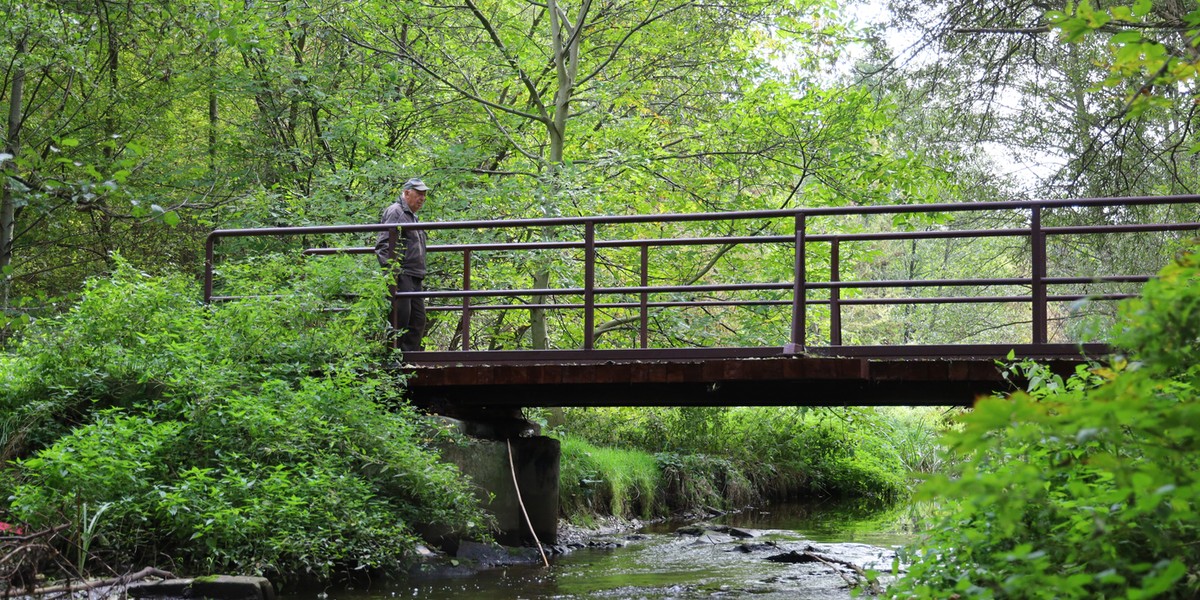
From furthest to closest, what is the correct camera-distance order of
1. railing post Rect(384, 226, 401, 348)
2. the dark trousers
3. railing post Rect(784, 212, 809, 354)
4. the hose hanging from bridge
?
the dark trousers → railing post Rect(384, 226, 401, 348) → the hose hanging from bridge → railing post Rect(784, 212, 809, 354)

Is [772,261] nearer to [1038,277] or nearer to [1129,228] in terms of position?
[1129,228]

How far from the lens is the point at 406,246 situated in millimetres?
10555

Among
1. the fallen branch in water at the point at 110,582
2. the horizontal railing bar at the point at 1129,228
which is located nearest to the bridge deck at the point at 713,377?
the horizontal railing bar at the point at 1129,228

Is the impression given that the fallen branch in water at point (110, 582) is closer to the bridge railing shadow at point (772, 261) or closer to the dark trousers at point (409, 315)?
the bridge railing shadow at point (772, 261)

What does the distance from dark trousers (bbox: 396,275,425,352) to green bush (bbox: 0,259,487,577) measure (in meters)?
0.65

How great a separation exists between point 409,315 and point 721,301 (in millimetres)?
3075

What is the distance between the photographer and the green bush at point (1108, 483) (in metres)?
2.89

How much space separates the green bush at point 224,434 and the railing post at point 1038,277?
4.73 m

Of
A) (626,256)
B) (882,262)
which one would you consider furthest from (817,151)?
(882,262)

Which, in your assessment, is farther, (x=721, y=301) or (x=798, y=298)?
(x=721, y=301)

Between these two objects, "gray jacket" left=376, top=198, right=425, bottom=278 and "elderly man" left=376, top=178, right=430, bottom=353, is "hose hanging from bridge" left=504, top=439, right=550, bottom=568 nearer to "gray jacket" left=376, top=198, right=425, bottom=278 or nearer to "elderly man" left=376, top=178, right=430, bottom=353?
"elderly man" left=376, top=178, right=430, bottom=353

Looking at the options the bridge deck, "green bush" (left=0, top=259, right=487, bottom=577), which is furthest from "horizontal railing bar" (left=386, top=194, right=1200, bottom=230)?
"green bush" (left=0, top=259, right=487, bottom=577)

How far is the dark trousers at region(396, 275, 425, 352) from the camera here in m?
10.6

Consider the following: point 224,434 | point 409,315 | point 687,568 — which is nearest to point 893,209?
point 687,568
